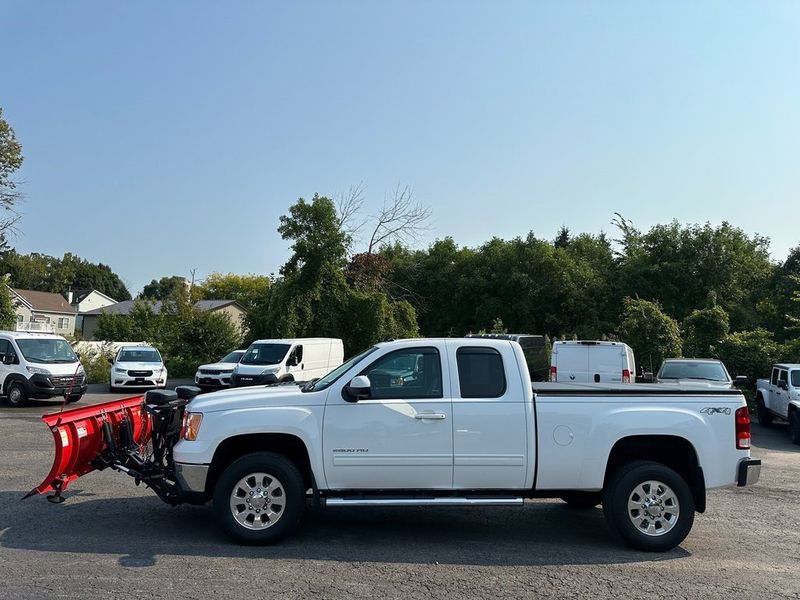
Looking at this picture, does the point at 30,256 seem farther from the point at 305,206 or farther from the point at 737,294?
the point at 737,294

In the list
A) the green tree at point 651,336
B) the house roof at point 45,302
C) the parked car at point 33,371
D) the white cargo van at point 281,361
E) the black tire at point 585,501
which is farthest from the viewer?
the house roof at point 45,302

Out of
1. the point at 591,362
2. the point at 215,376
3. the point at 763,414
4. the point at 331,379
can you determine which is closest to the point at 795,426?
the point at 763,414

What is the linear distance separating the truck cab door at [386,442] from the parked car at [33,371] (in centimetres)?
1489

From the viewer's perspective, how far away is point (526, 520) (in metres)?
7.80

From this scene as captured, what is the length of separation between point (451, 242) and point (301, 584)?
168ft

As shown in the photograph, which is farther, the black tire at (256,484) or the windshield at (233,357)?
the windshield at (233,357)

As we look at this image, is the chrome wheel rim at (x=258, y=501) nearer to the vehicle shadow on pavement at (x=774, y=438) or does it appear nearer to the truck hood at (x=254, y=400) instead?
the truck hood at (x=254, y=400)

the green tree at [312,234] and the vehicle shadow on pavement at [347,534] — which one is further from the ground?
the green tree at [312,234]

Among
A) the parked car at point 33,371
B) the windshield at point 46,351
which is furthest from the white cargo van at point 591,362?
the windshield at point 46,351

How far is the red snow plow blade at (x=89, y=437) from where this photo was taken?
6.59 m

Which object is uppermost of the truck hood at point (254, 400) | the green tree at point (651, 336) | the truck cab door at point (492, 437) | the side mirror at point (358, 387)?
the green tree at point (651, 336)

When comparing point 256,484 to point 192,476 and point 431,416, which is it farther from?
point 431,416

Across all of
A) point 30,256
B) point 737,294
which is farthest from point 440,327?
point 30,256

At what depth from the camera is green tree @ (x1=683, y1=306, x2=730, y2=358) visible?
25.8 m
